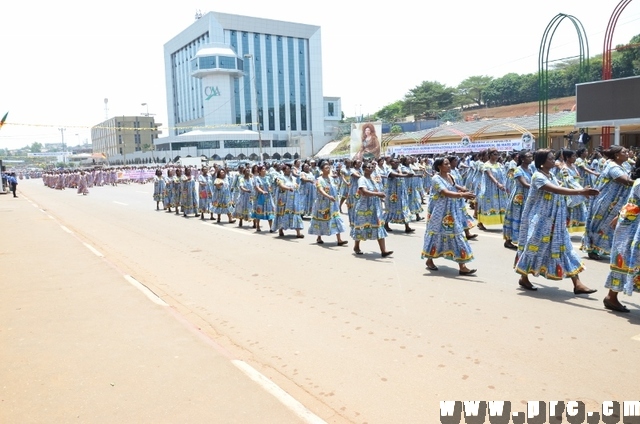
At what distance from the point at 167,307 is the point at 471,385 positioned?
401cm

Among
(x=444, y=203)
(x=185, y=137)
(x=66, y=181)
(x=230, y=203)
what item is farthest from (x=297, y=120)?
→ (x=444, y=203)

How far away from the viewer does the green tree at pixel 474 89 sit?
3081 inches

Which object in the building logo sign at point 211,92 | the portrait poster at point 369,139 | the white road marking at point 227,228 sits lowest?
the white road marking at point 227,228

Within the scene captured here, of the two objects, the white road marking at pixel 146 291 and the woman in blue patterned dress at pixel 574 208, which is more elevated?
the woman in blue patterned dress at pixel 574 208

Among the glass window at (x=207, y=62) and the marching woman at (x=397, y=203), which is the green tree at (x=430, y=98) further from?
the marching woman at (x=397, y=203)

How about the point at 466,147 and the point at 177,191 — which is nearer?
the point at 177,191

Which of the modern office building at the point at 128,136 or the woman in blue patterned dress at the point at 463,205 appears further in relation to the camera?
the modern office building at the point at 128,136

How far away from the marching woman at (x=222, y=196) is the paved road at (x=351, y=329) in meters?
6.35

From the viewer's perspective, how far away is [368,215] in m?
9.71

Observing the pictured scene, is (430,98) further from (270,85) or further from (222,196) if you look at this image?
(222,196)

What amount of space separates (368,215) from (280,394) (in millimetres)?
5807

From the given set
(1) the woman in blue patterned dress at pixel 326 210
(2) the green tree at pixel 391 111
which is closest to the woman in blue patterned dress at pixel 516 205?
(1) the woman in blue patterned dress at pixel 326 210

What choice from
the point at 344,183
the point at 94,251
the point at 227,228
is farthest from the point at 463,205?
→ the point at 344,183

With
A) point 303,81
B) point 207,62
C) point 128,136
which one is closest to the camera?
point 207,62
